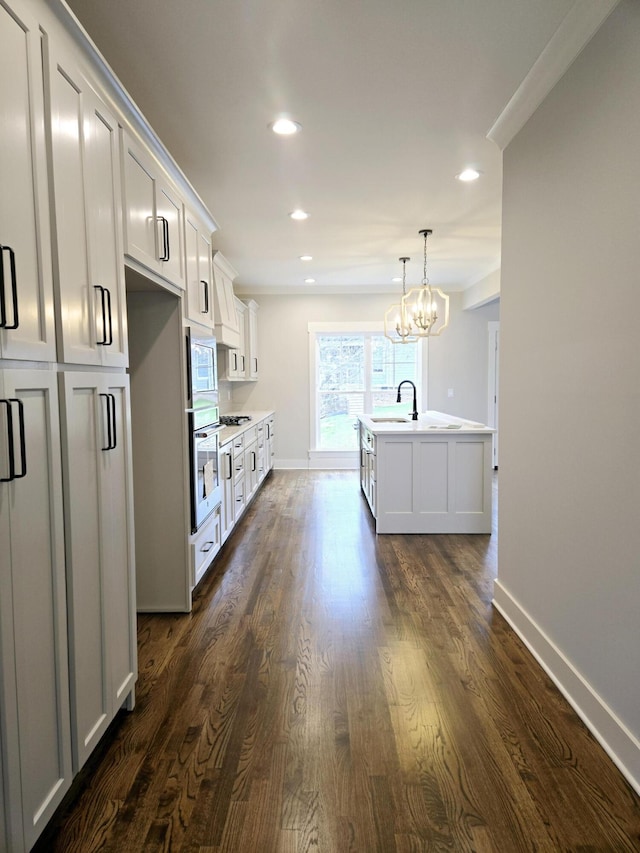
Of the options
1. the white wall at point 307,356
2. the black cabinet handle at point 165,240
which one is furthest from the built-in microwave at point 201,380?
the white wall at point 307,356

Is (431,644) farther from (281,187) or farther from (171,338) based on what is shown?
(281,187)

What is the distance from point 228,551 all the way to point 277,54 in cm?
312

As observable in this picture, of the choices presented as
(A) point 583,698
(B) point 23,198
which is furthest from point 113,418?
(A) point 583,698

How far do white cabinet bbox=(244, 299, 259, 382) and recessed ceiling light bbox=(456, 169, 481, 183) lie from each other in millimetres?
3684

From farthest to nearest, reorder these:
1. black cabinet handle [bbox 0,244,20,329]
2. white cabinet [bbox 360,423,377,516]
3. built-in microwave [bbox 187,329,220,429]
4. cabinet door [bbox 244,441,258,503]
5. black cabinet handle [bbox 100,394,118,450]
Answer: cabinet door [bbox 244,441,258,503], white cabinet [bbox 360,423,377,516], built-in microwave [bbox 187,329,220,429], black cabinet handle [bbox 100,394,118,450], black cabinet handle [bbox 0,244,20,329]

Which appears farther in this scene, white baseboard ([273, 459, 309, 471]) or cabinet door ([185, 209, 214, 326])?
white baseboard ([273, 459, 309, 471])

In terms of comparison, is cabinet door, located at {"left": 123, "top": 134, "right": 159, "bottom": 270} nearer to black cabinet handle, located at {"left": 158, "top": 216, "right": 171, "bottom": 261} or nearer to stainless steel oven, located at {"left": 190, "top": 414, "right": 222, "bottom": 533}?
black cabinet handle, located at {"left": 158, "top": 216, "right": 171, "bottom": 261}

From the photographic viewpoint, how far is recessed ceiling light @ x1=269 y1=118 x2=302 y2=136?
8.82 ft

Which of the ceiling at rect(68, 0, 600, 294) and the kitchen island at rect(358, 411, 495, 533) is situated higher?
the ceiling at rect(68, 0, 600, 294)

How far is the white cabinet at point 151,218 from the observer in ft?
6.65

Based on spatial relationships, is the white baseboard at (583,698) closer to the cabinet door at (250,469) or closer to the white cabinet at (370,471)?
the white cabinet at (370,471)

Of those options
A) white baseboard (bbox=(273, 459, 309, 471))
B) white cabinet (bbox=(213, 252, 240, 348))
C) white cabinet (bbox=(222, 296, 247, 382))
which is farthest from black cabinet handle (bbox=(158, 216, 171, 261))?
white baseboard (bbox=(273, 459, 309, 471))

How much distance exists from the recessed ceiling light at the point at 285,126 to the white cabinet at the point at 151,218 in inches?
25.5

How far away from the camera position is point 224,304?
5.09 metres
